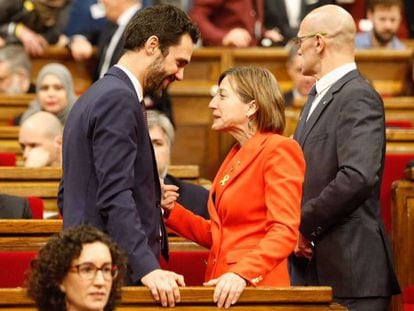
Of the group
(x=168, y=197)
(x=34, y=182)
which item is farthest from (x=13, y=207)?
(x=168, y=197)

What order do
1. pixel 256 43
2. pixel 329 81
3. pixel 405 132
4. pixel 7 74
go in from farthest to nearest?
1. pixel 256 43
2. pixel 7 74
3. pixel 405 132
4. pixel 329 81

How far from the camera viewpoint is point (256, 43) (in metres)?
6.02

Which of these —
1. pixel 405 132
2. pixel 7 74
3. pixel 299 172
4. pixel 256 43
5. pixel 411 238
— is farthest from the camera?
pixel 256 43

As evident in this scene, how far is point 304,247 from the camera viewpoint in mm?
3102

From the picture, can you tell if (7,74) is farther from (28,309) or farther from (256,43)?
(28,309)

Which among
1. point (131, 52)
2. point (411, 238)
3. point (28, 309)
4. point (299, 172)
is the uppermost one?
point (131, 52)

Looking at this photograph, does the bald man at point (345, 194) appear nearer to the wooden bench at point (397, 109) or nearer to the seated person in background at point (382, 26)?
the wooden bench at point (397, 109)

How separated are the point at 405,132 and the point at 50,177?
4.45ft

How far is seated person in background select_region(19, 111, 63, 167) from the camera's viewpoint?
14.7 ft

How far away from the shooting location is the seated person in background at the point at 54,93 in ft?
16.7

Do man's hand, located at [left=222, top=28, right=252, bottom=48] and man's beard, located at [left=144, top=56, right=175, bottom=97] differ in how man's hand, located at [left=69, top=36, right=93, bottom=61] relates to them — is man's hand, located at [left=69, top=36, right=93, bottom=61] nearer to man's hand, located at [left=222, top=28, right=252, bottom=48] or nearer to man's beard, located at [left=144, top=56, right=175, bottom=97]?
man's hand, located at [left=222, top=28, right=252, bottom=48]

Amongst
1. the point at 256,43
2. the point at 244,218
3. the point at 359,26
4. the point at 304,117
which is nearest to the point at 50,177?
the point at 304,117

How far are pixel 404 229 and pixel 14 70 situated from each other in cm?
263

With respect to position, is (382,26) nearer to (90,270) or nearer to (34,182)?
(34,182)
